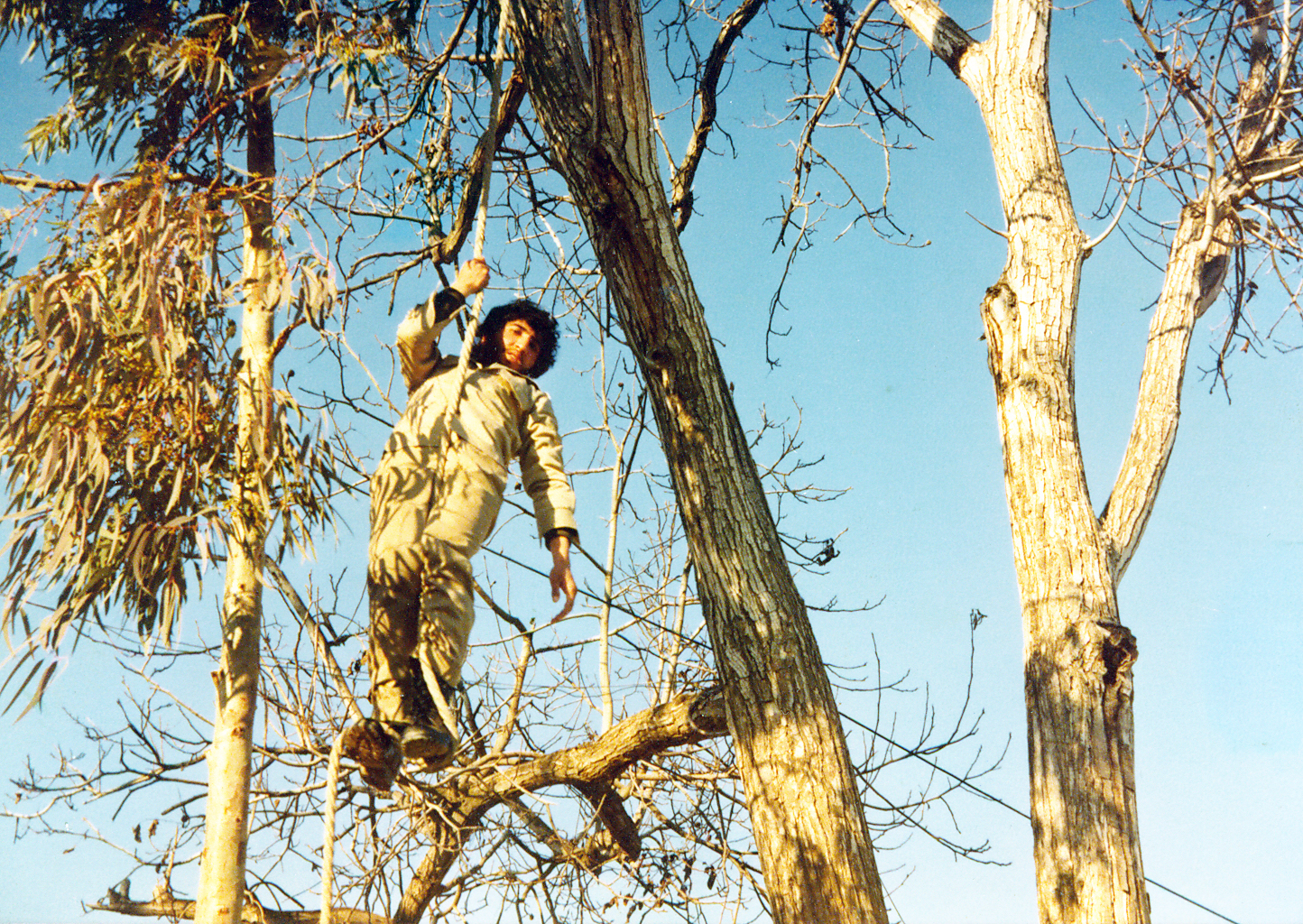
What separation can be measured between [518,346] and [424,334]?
1.34ft

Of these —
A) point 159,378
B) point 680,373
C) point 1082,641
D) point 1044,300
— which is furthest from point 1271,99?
point 159,378

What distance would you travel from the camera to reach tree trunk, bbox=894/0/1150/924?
108 inches

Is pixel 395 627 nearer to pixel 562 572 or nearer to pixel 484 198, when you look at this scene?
pixel 562 572

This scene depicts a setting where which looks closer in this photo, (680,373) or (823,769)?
(823,769)

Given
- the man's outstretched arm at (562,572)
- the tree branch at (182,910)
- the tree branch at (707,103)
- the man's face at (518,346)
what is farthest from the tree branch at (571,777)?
the tree branch at (707,103)

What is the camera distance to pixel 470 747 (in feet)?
16.5

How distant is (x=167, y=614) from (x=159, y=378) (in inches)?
31.0

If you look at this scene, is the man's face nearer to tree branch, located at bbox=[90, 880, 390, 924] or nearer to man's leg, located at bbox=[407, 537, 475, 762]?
man's leg, located at bbox=[407, 537, 475, 762]

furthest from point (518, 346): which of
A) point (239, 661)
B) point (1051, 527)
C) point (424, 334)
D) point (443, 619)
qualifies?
point (1051, 527)

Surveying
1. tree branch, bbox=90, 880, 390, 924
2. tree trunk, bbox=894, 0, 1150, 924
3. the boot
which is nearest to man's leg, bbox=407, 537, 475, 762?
the boot

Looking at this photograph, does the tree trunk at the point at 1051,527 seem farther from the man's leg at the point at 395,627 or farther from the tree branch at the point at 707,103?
the man's leg at the point at 395,627

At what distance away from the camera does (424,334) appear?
328 centimetres

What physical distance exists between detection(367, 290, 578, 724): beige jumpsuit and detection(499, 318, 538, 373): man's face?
4.2 inches

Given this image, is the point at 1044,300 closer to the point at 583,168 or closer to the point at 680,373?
the point at 680,373
